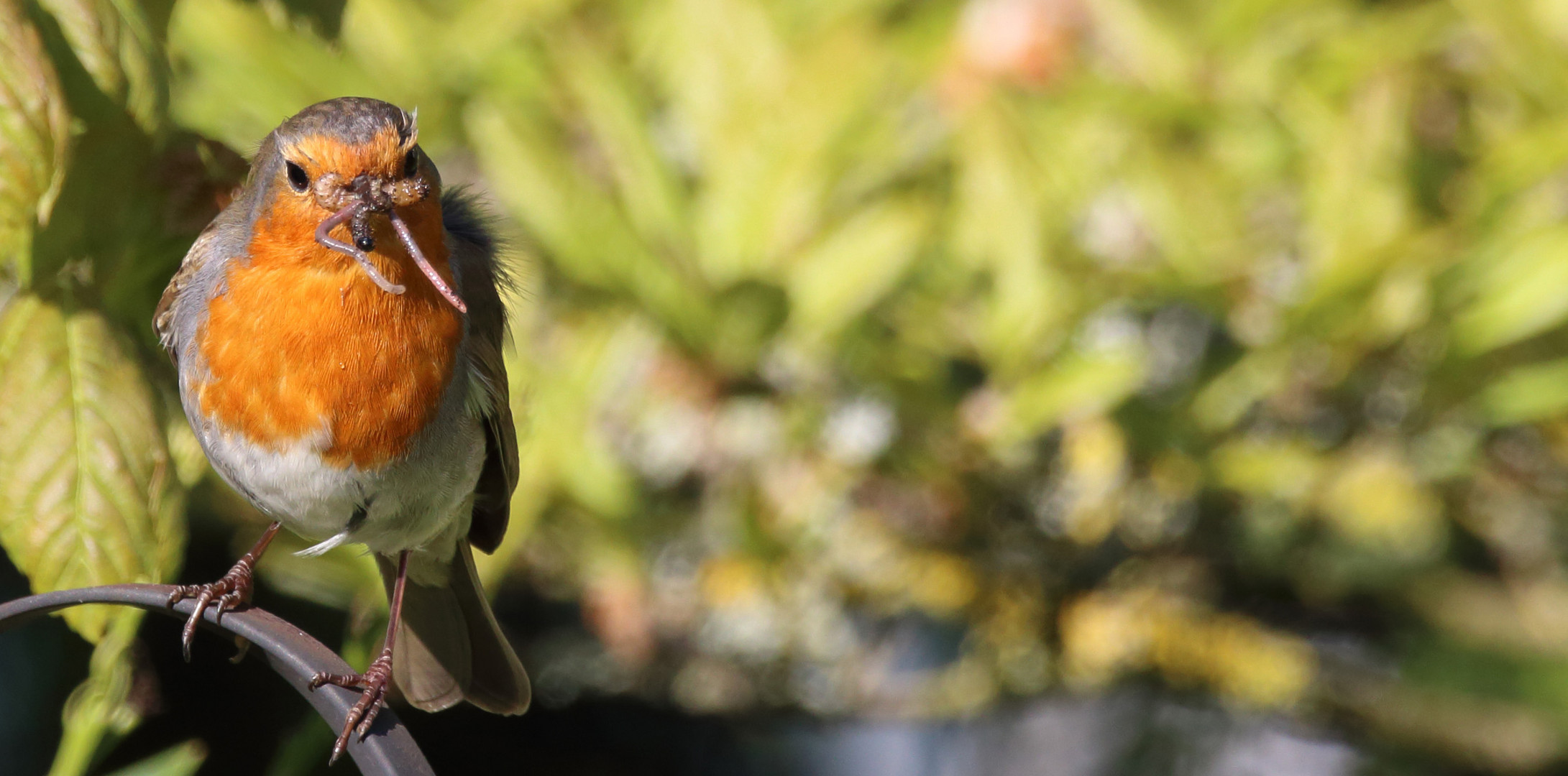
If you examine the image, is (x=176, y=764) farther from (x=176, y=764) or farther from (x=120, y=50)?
(x=120, y=50)

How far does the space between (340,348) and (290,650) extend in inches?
8.4

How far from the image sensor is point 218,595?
40.3 inches

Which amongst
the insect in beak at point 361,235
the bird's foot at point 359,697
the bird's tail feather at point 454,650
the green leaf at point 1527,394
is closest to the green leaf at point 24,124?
the insect in beak at point 361,235

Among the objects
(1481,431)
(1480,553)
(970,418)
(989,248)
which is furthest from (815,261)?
(1480,553)

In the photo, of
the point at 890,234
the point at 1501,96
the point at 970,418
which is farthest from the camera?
the point at 1501,96

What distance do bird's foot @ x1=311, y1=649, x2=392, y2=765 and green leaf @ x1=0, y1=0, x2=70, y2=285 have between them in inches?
12.9

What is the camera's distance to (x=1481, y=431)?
5.65ft

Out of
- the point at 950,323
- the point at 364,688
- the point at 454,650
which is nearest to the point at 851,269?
the point at 950,323

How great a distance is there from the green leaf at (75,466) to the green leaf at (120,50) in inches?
5.7

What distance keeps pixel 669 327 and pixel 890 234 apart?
0.26 m

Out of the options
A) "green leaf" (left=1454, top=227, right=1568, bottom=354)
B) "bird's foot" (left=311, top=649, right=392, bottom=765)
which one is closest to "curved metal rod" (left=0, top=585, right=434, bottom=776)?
"bird's foot" (left=311, top=649, right=392, bottom=765)

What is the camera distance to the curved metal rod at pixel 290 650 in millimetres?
794

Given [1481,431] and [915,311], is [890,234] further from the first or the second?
[1481,431]

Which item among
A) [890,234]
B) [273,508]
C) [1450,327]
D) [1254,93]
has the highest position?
[1254,93]
